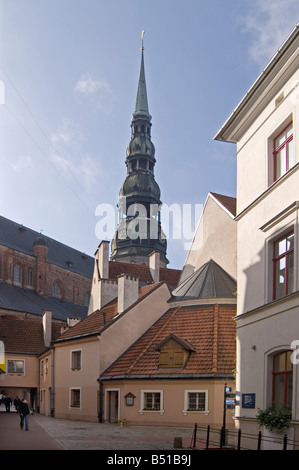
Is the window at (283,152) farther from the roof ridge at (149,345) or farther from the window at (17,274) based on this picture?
the window at (17,274)

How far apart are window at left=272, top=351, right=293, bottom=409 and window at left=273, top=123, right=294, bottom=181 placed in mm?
5150

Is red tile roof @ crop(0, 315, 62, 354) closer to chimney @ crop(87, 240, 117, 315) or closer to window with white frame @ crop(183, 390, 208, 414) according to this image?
chimney @ crop(87, 240, 117, 315)

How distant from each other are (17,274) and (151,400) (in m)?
48.4

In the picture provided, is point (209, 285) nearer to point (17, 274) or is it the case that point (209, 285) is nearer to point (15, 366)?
point (15, 366)

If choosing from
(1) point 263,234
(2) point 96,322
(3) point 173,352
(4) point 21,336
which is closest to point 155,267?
(4) point 21,336

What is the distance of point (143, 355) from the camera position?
3244cm

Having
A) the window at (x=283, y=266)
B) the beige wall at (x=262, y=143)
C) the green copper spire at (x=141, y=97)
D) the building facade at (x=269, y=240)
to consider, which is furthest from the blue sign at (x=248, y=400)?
the green copper spire at (x=141, y=97)

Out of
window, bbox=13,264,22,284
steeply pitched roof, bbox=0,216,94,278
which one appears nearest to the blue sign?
steeply pitched roof, bbox=0,216,94,278

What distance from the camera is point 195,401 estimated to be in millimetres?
→ 29109

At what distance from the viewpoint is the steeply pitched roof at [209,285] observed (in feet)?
111

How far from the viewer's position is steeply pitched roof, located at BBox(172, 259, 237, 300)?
111 feet

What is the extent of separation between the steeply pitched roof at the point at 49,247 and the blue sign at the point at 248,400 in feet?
192
